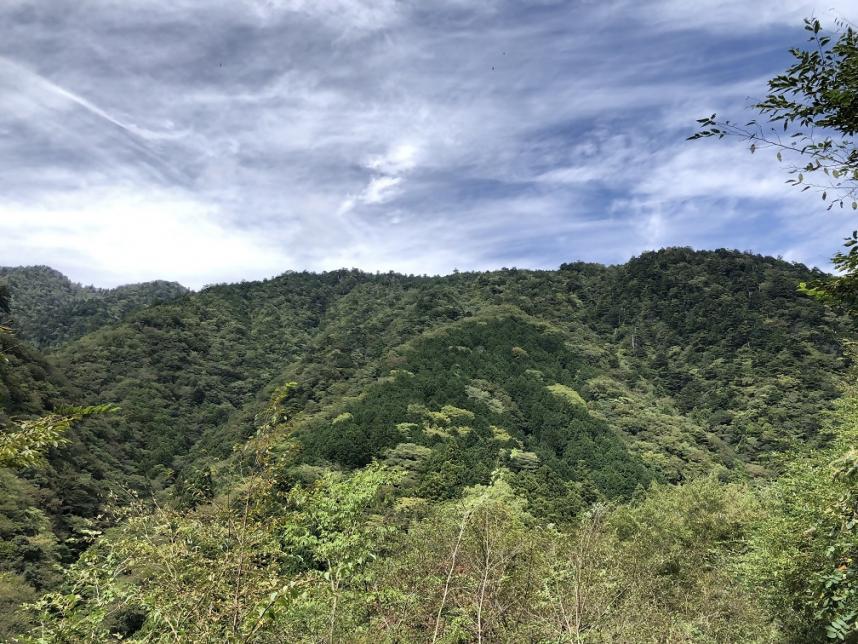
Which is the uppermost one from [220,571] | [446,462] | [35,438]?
[35,438]

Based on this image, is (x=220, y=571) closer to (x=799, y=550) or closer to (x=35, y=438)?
(x=35, y=438)

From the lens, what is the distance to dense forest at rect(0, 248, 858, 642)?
6.67 m

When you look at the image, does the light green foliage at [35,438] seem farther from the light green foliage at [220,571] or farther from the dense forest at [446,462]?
the light green foliage at [220,571]

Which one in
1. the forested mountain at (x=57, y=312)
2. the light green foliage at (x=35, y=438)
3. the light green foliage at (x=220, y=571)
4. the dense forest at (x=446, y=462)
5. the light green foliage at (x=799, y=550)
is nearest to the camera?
the light green foliage at (x=35, y=438)

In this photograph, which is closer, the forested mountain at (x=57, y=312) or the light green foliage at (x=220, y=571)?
the light green foliage at (x=220, y=571)

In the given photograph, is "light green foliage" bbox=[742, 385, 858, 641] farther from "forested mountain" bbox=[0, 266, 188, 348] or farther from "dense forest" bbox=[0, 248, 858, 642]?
"forested mountain" bbox=[0, 266, 188, 348]

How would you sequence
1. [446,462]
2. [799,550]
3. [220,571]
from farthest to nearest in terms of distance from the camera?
→ [446,462]
[799,550]
[220,571]

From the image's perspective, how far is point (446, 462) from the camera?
2019 inches

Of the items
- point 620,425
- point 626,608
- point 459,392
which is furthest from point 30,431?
point 620,425

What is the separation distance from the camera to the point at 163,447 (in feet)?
265

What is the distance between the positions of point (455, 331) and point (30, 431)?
288ft

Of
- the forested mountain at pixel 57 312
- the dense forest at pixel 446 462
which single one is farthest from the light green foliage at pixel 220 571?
the forested mountain at pixel 57 312

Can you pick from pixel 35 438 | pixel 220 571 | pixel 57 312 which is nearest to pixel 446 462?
pixel 220 571

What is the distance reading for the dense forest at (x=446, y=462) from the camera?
21.9 feet
